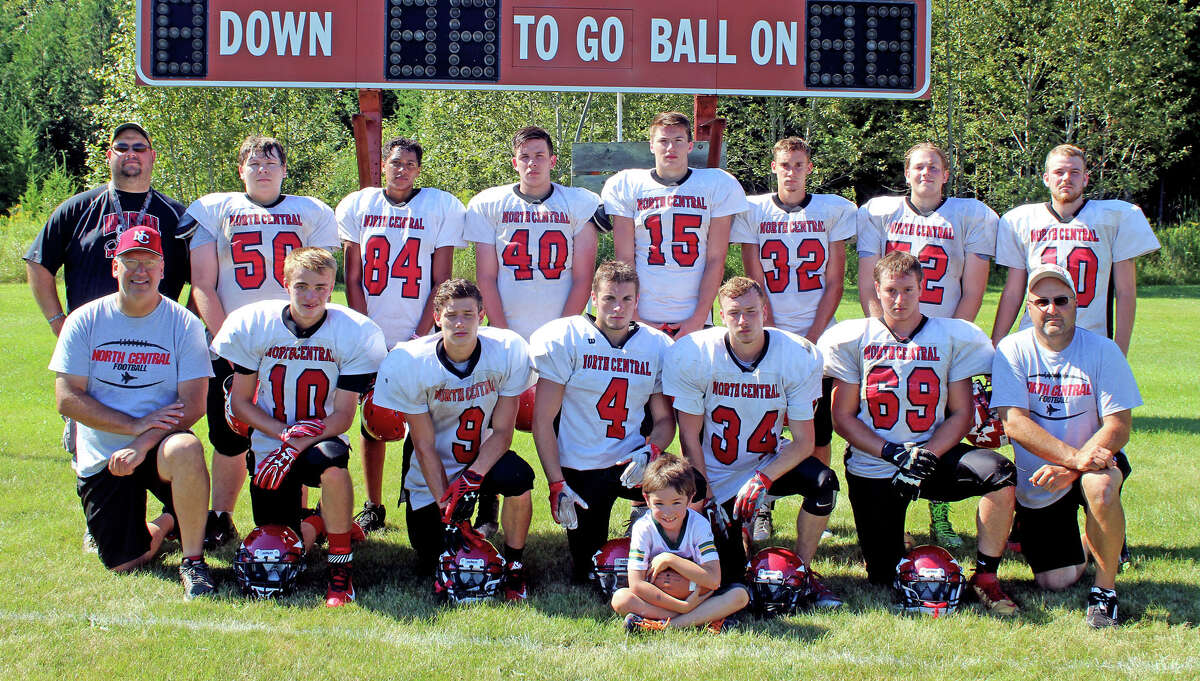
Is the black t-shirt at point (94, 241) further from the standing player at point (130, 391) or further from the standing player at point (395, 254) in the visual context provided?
the standing player at point (395, 254)

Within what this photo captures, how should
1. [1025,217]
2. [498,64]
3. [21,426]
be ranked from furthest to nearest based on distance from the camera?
1. [21,426]
2. [498,64]
3. [1025,217]

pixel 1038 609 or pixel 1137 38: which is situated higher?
pixel 1137 38

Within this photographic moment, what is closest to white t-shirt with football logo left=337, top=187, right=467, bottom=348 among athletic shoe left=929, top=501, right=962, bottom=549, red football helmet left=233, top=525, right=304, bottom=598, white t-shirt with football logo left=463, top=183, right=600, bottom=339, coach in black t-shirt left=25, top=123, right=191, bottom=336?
white t-shirt with football logo left=463, top=183, right=600, bottom=339

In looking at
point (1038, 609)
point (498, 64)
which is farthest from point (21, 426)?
point (1038, 609)

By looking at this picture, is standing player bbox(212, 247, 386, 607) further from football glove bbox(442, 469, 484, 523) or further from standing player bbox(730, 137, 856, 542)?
standing player bbox(730, 137, 856, 542)

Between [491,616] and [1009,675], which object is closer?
[1009,675]

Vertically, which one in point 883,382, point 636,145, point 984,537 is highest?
point 636,145

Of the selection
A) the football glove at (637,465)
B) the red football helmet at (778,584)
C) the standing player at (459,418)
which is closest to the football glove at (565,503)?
the standing player at (459,418)

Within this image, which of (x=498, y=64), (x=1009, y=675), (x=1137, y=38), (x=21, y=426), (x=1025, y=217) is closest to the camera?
(x=1009, y=675)

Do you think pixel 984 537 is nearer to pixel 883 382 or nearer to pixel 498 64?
pixel 883 382

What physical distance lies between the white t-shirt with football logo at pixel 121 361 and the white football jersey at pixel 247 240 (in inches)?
27.9

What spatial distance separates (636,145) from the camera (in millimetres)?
7172

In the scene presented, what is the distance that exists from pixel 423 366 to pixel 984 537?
2547 millimetres

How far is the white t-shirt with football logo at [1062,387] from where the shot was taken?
427cm
